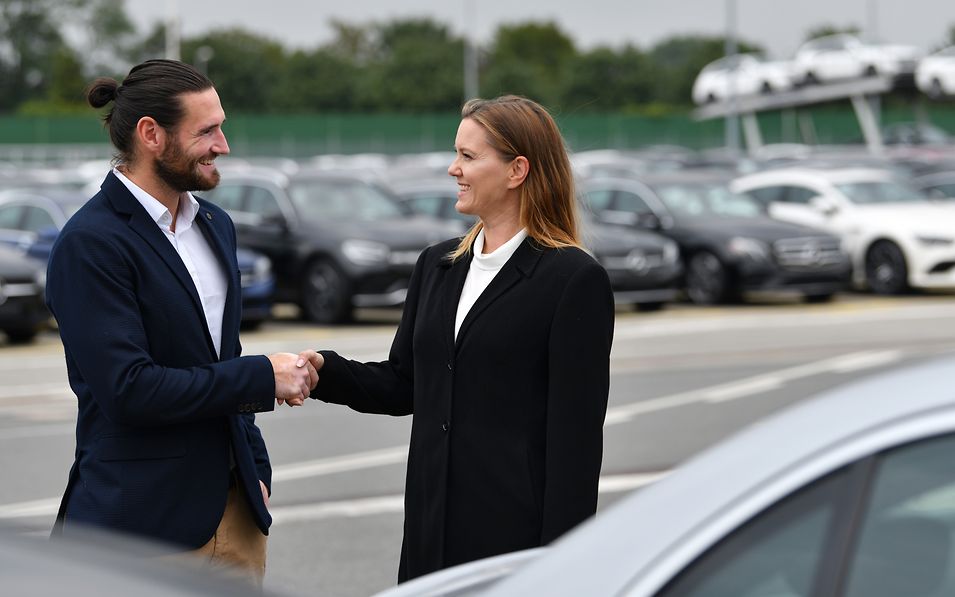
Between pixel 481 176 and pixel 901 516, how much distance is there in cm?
190

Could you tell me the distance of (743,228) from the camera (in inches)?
762

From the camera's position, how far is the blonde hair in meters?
3.57

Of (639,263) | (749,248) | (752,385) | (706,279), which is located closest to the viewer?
(752,385)

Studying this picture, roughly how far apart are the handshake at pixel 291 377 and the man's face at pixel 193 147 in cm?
44

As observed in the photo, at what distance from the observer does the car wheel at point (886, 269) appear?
20156 mm

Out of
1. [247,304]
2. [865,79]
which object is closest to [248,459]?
[247,304]

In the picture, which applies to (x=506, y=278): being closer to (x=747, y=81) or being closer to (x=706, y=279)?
(x=706, y=279)

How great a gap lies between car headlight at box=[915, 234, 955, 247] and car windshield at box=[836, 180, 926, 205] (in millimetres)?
1376

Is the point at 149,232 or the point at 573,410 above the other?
the point at 149,232

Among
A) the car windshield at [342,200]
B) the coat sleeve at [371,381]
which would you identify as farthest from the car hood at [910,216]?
the coat sleeve at [371,381]

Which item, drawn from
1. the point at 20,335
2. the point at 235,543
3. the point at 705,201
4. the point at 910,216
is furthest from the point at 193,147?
the point at 910,216

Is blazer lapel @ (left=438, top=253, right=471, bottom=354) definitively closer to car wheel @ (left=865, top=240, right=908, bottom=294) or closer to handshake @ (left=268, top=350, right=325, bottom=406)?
handshake @ (left=268, top=350, right=325, bottom=406)

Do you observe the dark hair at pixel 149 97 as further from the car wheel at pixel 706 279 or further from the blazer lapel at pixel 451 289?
the car wheel at pixel 706 279

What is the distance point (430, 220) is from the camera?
1825 cm
